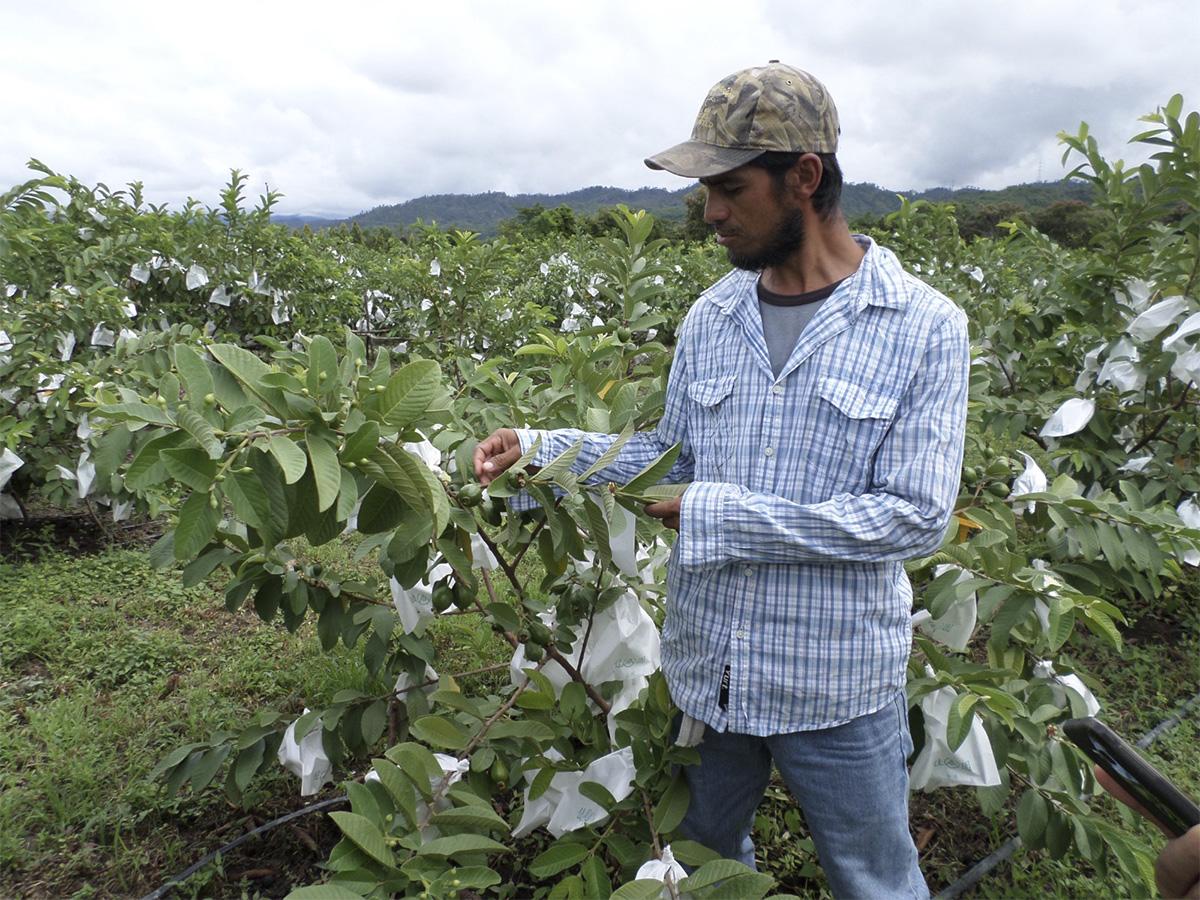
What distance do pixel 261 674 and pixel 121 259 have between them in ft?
7.88

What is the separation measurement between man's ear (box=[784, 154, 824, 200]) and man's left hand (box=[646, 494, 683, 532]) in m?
0.42

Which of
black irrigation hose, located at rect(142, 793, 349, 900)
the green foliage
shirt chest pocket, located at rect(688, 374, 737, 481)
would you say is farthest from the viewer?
black irrigation hose, located at rect(142, 793, 349, 900)

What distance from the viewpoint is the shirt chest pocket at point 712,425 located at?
1128 mm

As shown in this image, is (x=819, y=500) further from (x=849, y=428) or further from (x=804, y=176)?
(x=804, y=176)

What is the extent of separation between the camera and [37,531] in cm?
324

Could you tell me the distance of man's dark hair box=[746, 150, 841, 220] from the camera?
1.04 metres

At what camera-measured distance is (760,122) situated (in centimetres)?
102

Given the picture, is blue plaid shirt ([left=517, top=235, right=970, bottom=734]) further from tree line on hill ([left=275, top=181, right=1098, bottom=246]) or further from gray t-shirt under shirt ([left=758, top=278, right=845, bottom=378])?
tree line on hill ([left=275, top=181, right=1098, bottom=246])

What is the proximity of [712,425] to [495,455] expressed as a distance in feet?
1.02

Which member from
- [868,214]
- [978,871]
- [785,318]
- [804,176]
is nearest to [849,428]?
[785,318]

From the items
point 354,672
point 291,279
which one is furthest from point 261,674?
point 291,279

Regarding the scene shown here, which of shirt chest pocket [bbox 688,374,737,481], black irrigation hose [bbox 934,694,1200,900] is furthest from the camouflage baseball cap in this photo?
black irrigation hose [bbox 934,694,1200,900]

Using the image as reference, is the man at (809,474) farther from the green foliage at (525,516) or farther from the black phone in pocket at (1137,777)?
the black phone in pocket at (1137,777)

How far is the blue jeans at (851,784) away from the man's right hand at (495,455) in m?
0.49
